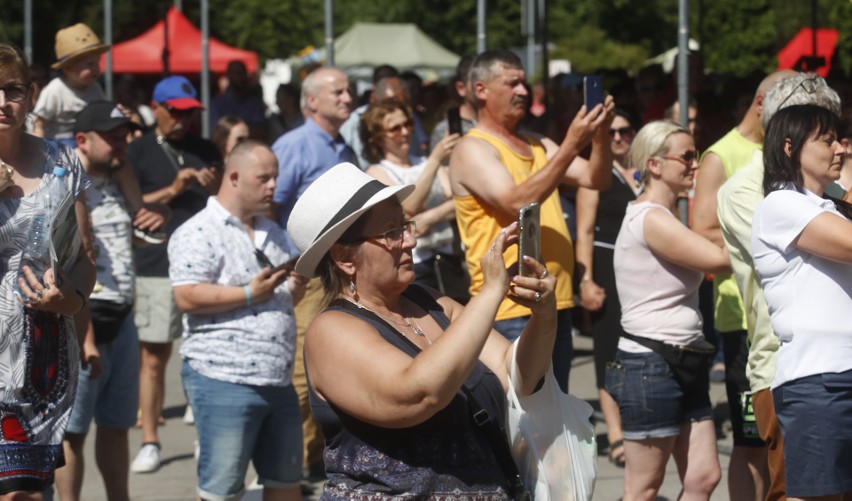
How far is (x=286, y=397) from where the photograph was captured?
5.10 m

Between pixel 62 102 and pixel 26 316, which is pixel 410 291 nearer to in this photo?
pixel 26 316

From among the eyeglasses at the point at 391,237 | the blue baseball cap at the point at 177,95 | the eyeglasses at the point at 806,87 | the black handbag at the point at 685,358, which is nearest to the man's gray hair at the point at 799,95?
the eyeglasses at the point at 806,87

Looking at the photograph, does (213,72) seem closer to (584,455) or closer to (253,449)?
(253,449)

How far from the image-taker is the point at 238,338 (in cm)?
499

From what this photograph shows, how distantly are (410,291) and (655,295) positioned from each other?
1.81 metres

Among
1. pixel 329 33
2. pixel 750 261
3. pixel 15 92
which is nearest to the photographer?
pixel 15 92

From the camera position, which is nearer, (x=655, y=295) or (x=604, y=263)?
(x=655, y=295)

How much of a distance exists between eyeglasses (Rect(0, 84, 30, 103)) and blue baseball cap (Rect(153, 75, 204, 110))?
11.8 ft

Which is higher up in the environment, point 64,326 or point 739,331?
point 64,326

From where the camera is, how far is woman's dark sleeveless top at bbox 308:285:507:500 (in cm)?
306

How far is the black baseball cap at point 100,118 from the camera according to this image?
573 centimetres

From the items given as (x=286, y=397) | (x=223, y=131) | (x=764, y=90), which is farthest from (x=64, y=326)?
(x=223, y=131)

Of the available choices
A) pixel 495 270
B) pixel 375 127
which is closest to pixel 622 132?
pixel 375 127

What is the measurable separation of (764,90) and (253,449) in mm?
2654
